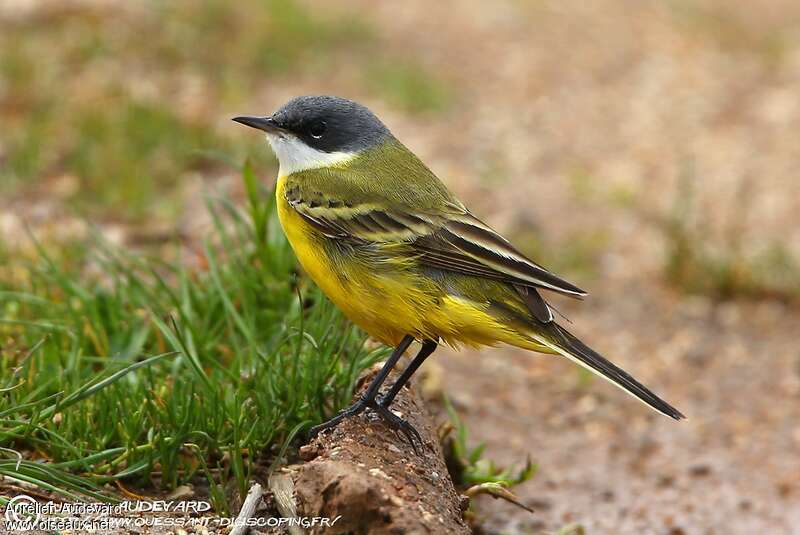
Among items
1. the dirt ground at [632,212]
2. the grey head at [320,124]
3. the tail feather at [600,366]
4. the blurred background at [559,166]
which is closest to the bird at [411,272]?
the tail feather at [600,366]

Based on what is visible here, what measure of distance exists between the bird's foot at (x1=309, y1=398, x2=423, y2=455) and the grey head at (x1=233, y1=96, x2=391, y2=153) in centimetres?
125

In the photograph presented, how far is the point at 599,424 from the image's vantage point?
6688 mm

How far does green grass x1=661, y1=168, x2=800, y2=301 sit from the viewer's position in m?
8.00

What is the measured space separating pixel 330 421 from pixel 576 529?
4.81ft

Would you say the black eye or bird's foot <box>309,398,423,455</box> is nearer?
bird's foot <box>309,398,423,455</box>

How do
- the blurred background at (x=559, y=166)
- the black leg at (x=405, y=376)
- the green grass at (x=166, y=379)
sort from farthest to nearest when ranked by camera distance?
the blurred background at (x=559, y=166) → the black leg at (x=405, y=376) → the green grass at (x=166, y=379)

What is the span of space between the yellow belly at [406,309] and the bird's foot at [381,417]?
296mm

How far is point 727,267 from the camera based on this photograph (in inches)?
316

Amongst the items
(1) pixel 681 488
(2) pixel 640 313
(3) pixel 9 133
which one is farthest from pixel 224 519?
(3) pixel 9 133

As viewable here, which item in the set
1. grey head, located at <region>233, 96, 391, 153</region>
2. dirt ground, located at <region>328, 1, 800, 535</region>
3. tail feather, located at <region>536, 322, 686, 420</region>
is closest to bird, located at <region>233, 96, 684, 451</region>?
tail feather, located at <region>536, 322, 686, 420</region>

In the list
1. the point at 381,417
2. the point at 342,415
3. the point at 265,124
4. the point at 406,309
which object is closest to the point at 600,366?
the point at 406,309

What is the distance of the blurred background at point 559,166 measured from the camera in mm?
6363

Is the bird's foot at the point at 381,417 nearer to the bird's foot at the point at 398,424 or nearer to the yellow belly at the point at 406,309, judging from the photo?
the bird's foot at the point at 398,424

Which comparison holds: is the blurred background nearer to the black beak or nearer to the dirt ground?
the dirt ground
